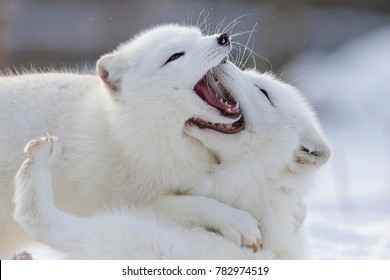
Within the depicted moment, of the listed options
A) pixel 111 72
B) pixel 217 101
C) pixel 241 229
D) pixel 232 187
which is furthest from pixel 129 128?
pixel 241 229

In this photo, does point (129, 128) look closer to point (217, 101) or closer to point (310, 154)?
point (217, 101)

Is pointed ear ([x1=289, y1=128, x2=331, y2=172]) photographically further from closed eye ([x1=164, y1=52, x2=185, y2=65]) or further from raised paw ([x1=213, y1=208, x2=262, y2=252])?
closed eye ([x1=164, y1=52, x2=185, y2=65])

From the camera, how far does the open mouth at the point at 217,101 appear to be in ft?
10.9

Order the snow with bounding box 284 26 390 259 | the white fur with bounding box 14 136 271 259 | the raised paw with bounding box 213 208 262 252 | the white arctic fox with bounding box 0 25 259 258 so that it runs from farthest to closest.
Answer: the snow with bounding box 284 26 390 259
the white arctic fox with bounding box 0 25 259 258
the raised paw with bounding box 213 208 262 252
the white fur with bounding box 14 136 271 259

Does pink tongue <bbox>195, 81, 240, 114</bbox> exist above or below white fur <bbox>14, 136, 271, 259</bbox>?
above

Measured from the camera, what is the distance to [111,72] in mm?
3453

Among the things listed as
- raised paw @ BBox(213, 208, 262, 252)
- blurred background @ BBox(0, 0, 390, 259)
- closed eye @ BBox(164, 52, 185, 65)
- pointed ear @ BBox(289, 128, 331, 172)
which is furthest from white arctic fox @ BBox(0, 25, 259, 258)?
blurred background @ BBox(0, 0, 390, 259)

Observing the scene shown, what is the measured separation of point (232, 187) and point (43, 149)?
656 mm

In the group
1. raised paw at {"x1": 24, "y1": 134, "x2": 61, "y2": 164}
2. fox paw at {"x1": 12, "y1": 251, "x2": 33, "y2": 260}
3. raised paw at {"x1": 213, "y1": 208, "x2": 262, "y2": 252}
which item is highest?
raised paw at {"x1": 24, "y1": 134, "x2": 61, "y2": 164}

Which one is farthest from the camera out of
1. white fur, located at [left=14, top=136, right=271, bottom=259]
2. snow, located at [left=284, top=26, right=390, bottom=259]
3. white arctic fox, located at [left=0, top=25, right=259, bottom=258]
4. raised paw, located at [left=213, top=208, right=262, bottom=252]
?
snow, located at [left=284, top=26, right=390, bottom=259]

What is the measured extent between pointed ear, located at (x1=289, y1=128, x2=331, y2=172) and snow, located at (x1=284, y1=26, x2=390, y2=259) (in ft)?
0.46

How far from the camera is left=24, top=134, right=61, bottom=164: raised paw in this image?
301 cm

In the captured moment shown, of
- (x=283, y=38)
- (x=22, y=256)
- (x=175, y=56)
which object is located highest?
(x=175, y=56)

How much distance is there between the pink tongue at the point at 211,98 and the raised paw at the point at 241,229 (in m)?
0.39
